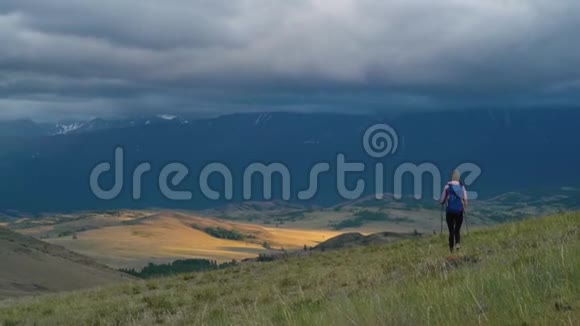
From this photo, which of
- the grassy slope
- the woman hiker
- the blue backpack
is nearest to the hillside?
the grassy slope

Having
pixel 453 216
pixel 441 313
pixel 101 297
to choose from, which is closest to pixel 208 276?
pixel 101 297

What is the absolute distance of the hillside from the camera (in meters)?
69.8

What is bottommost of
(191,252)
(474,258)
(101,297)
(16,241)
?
(191,252)

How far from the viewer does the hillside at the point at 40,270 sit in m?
69.8

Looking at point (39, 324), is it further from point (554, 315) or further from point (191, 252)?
point (191, 252)

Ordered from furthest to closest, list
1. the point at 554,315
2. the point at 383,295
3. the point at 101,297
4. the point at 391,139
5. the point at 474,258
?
the point at 391,139, the point at 101,297, the point at 474,258, the point at 383,295, the point at 554,315

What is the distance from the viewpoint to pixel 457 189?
55.8 feet

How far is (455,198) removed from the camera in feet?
56.3

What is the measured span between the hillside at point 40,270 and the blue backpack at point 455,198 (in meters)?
49.6

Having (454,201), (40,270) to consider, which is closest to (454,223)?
(454,201)

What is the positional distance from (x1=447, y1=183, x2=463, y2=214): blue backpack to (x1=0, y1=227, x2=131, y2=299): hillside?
4964 cm

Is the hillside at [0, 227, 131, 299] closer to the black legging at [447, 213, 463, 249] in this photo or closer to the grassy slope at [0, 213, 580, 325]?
the grassy slope at [0, 213, 580, 325]

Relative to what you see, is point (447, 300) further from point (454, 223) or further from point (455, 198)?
point (454, 223)

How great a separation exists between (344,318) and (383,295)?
1.47 metres
